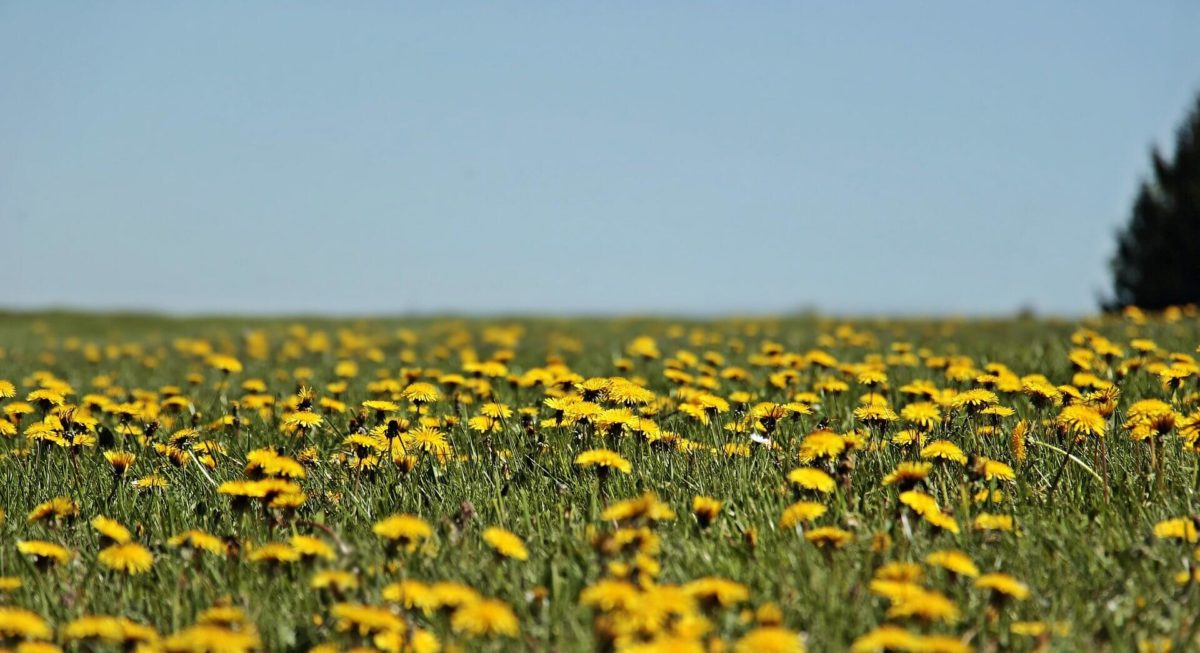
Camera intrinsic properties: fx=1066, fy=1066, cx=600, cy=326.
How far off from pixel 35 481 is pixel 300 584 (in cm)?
A: 187

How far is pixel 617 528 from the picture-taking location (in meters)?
2.99

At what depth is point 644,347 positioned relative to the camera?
19.8ft

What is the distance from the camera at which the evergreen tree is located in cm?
2472

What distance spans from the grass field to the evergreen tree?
22.5 m

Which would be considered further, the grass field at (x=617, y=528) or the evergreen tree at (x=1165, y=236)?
the evergreen tree at (x=1165, y=236)

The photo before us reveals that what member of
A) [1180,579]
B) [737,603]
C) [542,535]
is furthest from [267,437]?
[1180,579]

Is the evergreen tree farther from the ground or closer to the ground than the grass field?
farther from the ground

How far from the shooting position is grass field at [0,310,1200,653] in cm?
230

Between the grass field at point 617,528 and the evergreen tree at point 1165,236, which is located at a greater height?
the evergreen tree at point 1165,236

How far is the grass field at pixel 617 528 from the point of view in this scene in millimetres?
2301

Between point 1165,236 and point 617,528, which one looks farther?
point 1165,236

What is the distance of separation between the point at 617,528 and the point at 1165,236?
2631cm

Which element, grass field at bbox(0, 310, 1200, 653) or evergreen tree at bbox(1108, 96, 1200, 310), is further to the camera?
evergreen tree at bbox(1108, 96, 1200, 310)

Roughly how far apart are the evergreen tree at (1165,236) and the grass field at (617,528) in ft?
73.8
